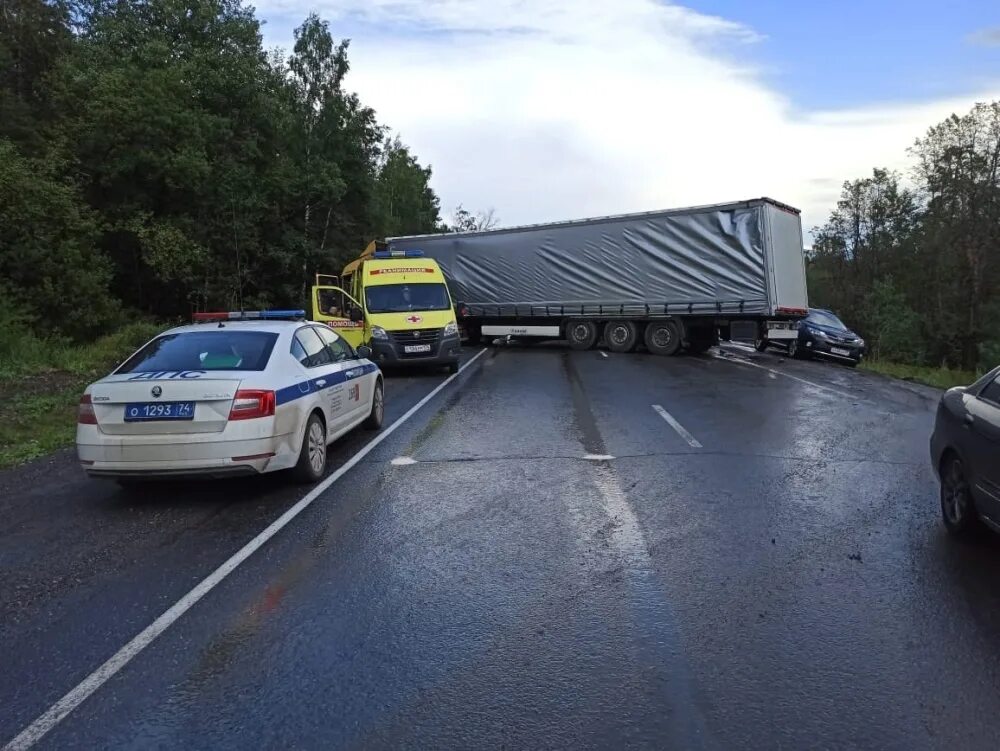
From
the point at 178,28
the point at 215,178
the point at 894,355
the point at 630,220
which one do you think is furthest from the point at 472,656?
the point at 894,355

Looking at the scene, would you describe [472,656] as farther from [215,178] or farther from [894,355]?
[894,355]

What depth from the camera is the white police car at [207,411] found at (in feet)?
21.1

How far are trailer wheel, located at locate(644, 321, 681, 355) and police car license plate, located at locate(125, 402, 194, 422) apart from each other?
18.4 meters

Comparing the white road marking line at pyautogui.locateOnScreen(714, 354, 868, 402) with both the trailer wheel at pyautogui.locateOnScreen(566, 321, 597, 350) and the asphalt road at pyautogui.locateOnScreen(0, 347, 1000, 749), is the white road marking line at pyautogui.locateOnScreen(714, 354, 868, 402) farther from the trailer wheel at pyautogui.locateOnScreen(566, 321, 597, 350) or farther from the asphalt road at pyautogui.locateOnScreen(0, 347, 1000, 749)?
the asphalt road at pyautogui.locateOnScreen(0, 347, 1000, 749)

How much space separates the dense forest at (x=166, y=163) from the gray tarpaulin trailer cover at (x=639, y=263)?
8.24 metres

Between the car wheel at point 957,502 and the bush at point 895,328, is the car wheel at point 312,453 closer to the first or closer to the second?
the car wheel at point 957,502

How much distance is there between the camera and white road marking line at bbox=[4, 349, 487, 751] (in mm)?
3215

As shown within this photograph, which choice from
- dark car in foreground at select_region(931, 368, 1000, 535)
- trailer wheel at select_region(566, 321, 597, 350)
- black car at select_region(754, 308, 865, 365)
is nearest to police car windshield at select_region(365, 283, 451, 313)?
trailer wheel at select_region(566, 321, 597, 350)

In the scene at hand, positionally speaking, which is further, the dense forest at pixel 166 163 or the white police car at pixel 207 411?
the dense forest at pixel 166 163

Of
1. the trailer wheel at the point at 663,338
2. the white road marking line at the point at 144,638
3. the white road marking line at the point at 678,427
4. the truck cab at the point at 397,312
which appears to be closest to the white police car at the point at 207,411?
the white road marking line at the point at 144,638

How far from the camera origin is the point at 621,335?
24438 millimetres

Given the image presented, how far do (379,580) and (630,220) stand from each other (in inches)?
790

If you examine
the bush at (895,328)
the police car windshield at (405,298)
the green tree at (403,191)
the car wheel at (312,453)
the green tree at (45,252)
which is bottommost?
the bush at (895,328)

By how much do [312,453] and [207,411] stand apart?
123 centimetres
